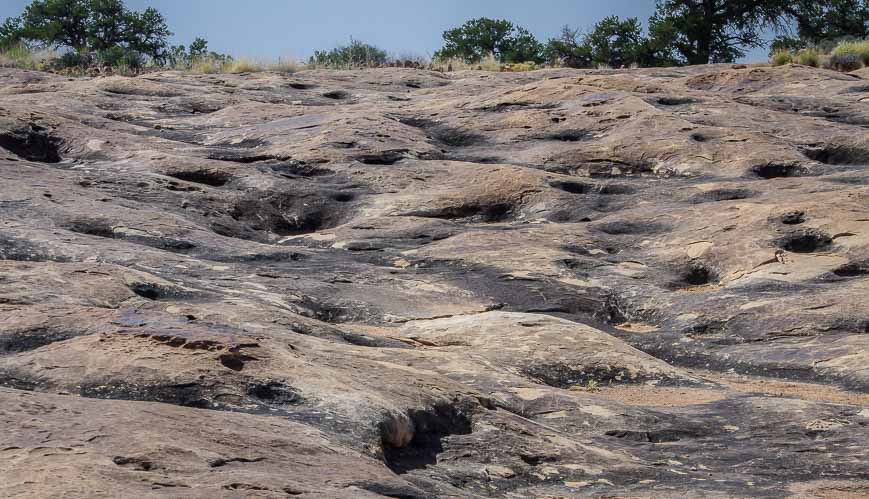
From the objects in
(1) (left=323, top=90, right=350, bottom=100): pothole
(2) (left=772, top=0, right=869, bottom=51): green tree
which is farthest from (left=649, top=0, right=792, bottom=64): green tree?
(1) (left=323, top=90, right=350, bottom=100): pothole

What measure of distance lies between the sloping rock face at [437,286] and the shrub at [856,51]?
18.9 feet

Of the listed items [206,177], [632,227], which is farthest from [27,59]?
[632,227]

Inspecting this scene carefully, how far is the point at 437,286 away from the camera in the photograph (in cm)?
933

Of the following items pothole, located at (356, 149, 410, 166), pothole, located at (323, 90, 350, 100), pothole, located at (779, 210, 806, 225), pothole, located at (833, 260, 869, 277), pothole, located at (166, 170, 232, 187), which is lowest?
pothole, located at (833, 260, 869, 277)

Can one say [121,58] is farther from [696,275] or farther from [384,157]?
[696,275]

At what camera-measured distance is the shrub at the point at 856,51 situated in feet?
73.4

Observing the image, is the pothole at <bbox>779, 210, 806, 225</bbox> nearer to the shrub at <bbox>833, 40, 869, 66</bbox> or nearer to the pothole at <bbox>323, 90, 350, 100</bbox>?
the pothole at <bbox>323, 90, 350, 100</bbox>

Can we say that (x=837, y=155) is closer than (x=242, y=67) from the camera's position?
Yes

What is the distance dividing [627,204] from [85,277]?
6398 millimetres

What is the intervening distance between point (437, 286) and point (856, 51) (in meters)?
16.5

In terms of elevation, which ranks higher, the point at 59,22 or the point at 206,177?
the point at 59,22

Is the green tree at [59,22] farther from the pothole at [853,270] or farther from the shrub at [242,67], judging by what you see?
the pothole at [853,270]

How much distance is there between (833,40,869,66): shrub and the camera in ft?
73.4

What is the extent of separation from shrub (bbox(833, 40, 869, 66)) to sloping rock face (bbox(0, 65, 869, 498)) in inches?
227
